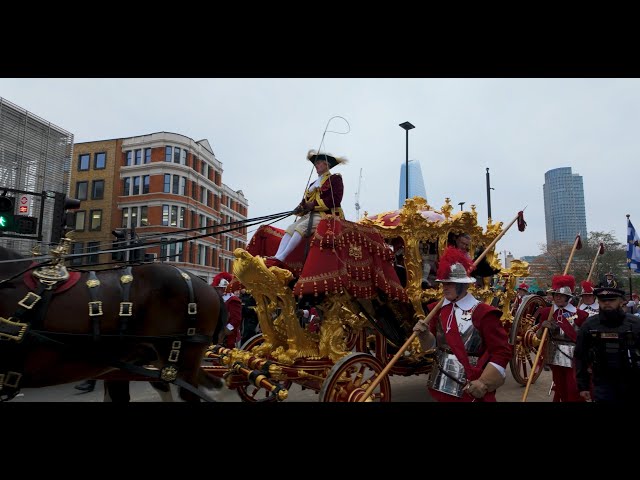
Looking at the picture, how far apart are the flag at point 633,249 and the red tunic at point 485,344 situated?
13.8 metres

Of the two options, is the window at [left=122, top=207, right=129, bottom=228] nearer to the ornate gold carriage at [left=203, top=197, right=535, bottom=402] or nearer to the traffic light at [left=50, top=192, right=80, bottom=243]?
the traffic light at [left=50, top=192, right=80, bottom=243]

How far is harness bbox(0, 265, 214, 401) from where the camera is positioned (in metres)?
3.30

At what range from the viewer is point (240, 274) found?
15.6 ft

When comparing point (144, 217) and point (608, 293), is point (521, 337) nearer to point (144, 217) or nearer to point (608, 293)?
point (608, 293)

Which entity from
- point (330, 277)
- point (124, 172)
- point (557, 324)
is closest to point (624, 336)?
point (557, 324)

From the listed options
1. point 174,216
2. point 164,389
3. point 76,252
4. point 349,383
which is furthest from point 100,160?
point 349,383

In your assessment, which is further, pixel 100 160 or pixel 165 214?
pixel 100 160

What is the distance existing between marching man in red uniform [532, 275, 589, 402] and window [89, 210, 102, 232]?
3359 centimetres

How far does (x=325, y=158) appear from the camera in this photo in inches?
206

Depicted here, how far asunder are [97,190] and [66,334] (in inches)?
1357

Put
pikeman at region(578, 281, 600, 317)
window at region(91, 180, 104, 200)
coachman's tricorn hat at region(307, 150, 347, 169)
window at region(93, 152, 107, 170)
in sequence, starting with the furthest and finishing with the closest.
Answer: window at region(93, 152, 107, 170)
window at region(91, 180, 104, 200)
pikeman at region(578, 281, 600, 317)
coachman's tricorn hat at region(307, 150, 347, 169)

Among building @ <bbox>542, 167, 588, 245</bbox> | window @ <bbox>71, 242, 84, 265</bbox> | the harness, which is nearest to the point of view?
the harness

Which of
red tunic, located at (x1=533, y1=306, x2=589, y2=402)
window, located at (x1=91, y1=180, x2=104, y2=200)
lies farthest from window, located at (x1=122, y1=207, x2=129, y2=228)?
red tunic, located at (x1=533, y1=306, x2=589, y2=402)
